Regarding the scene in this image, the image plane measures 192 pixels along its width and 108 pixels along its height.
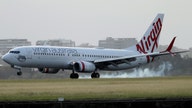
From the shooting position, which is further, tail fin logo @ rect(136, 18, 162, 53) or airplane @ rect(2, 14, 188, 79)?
tail fin logo @ rect(136, 18, 162, 53)

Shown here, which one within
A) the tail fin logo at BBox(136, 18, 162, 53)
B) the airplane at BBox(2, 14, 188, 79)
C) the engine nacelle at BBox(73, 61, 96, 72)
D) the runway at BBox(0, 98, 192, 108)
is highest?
the tail fin logo at BBox(136, 18, 162, 53)

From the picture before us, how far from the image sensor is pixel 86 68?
69.7 metres

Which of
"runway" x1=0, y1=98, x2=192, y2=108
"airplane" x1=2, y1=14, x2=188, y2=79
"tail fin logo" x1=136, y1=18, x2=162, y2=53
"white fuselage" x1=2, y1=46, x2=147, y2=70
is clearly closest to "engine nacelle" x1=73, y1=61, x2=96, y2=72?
"airplane" x1=2, y1=14, x2=188, y2=79

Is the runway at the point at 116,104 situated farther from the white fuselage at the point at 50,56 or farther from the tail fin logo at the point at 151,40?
the tail fin logo at the point at 151,40

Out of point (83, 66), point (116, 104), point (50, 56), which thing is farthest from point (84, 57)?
point (116, 104)

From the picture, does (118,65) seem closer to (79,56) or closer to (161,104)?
(79,56)

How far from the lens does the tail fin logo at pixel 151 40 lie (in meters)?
80.8


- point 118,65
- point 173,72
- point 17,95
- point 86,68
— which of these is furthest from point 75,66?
point 17,95

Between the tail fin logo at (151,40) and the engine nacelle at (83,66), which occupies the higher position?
the tail fin logo at (151,40)

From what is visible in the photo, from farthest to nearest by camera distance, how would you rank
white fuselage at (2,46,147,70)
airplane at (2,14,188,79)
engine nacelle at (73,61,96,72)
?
engine nacelle at (73,61,96,72), airplane at (2,14,188,79), white fuselage at (2,46,147,70)

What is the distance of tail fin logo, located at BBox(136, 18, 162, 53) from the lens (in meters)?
80.8

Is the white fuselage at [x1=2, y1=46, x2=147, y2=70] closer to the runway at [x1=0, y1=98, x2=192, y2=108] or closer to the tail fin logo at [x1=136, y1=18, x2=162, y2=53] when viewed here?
the tail fin logo at [x1=136, y1=18, x2=162, y2=53]

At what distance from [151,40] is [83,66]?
14.7 metres

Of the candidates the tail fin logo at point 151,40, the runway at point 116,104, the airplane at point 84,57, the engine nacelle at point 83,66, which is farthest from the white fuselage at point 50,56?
the runway at point 116,104
